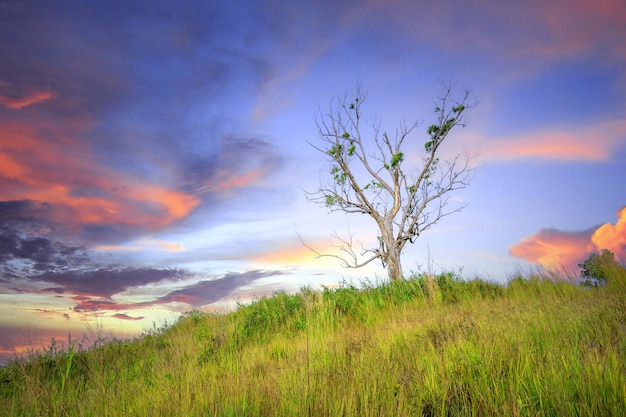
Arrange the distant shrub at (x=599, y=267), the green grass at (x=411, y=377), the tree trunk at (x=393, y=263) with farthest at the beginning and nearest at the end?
the tree trunk at (x=393, y=263), the distant shrub at (x=599, y=267), the green grass at (x=411, y=377)

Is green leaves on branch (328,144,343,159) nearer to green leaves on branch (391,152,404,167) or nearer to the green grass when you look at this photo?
green leaves on branch (391,152,404,167)

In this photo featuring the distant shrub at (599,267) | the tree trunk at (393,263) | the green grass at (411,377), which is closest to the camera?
the green grass at (411,377)

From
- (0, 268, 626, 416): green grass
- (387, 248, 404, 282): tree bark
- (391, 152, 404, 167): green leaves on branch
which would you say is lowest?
(0, 268, 626, 416): green grass

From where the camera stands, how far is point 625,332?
5129 mm

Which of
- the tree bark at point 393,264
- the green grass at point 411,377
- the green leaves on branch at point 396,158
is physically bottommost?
the green grass at point 411,377

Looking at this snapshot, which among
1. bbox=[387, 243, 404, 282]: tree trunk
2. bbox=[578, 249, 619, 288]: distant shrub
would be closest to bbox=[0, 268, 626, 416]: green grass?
bbox=[578, 249, 619, 288]: distant shrub

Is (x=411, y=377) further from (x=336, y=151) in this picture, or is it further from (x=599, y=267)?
(x=336, y=151)

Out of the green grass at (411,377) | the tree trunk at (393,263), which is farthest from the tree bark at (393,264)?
the green grass at (411,377)

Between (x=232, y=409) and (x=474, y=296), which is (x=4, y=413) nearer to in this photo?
(x=232, y=409)

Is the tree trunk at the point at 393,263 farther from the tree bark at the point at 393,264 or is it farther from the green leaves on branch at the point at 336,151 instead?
the green leaves on branch at the point at 336,151

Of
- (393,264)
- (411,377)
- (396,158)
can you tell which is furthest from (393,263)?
(411,377)

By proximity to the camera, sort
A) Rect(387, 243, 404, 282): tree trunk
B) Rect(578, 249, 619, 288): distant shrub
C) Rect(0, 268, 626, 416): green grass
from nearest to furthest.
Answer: Rect(0, 268, 626, 416): green grass < Rect(578, 249, 619, 288): distant shrub < Rect(387, 243, 404, 282): tree trunk

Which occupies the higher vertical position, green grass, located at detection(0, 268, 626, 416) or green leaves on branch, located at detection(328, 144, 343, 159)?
green leaves on branch, located at detection(328, 144, 343, 159)

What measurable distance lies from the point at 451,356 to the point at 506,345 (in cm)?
72
